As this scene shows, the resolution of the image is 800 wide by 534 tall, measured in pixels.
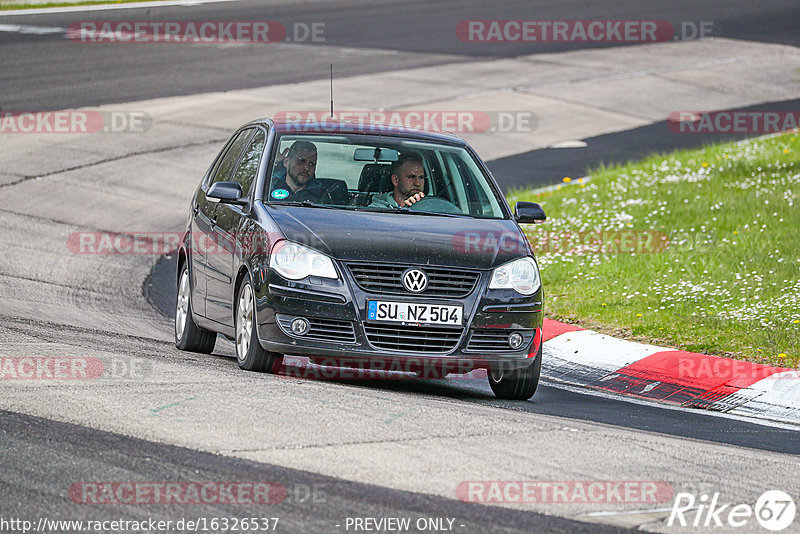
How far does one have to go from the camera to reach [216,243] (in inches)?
355

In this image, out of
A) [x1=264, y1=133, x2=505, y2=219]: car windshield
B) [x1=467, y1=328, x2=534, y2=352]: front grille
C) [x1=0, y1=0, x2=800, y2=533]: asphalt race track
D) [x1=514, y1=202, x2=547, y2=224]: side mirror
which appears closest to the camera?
[x1=0, y1=0, x2=800, y2=533]: asphalt race track

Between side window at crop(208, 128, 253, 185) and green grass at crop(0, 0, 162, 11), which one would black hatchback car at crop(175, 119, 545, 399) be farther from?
green grass at crop(0, 0, 162, 11)

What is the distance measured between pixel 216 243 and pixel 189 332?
0.91 m

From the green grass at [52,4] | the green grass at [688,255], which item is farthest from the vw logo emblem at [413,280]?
the green grass at [52,4]

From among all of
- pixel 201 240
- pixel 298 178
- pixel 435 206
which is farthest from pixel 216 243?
pixel 435 206

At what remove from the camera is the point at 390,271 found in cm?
772

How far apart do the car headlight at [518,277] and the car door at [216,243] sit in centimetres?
181

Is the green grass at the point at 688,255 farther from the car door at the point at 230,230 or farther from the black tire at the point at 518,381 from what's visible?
the car door at the point at 230,230

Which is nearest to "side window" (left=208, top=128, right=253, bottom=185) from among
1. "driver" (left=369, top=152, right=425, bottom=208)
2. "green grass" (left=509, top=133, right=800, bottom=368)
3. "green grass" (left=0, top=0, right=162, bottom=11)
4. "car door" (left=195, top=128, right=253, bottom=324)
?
"car door" (left=195, top=128, right=253, bottom=324)

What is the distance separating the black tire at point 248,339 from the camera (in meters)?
8.02

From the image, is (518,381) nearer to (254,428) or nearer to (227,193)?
(227,193)

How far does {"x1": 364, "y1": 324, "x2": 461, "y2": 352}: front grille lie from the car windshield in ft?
3.70

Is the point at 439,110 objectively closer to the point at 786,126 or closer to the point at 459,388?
the point at 786,126

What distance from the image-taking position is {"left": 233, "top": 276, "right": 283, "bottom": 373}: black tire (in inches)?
316
